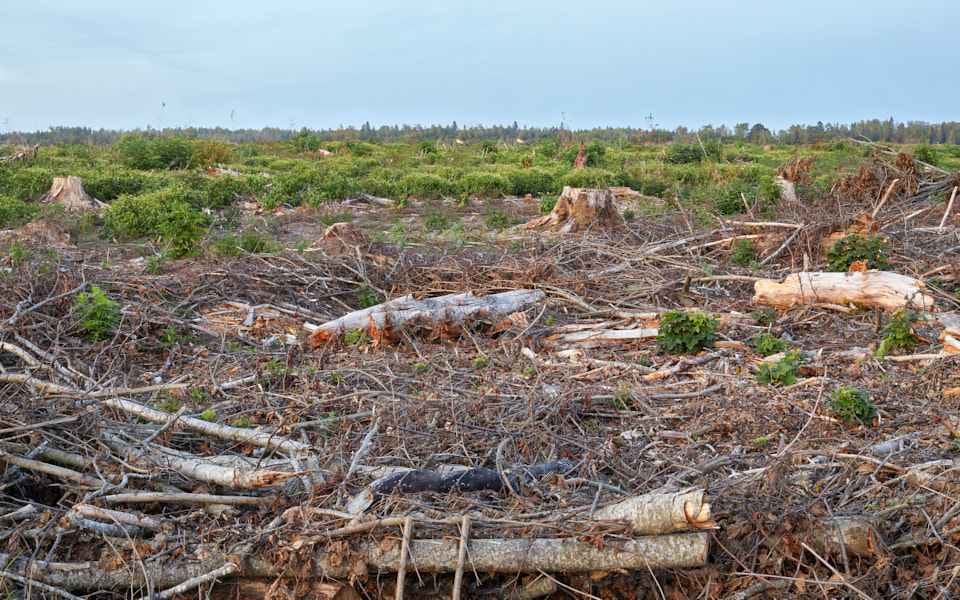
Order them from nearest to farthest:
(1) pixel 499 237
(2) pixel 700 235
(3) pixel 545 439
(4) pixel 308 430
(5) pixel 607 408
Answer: (3) pixel 545 439, (4) pixel 308 430, (5) pixel 607 408, (2) pixel 700 235, (1) pixel 499 237

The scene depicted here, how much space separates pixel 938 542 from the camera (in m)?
2.46

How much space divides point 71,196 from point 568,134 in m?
32.0

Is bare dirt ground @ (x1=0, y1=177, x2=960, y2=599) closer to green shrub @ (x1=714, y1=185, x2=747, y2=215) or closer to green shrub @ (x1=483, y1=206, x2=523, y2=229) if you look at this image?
green shrub @ (x1=714, y1=185, x2=747, y2=215)

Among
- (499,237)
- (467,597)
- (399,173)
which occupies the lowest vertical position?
(467,597)

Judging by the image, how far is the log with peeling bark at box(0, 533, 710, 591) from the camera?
7.63 feet

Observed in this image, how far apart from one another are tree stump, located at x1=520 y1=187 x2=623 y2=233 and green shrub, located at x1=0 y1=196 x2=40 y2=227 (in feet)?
27.2

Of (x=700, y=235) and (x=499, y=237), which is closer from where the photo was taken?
(x=700, y=235)

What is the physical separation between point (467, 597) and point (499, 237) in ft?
25.5

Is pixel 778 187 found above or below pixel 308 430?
above

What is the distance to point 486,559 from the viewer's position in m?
2.38

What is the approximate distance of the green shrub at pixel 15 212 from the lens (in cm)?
1102

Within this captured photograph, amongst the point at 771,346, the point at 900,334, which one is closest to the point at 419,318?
A: the point at 771,346

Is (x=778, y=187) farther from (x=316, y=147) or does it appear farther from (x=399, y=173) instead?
(x=316, y=147)

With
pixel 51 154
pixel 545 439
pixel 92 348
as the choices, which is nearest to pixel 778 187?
pixel 545 439
